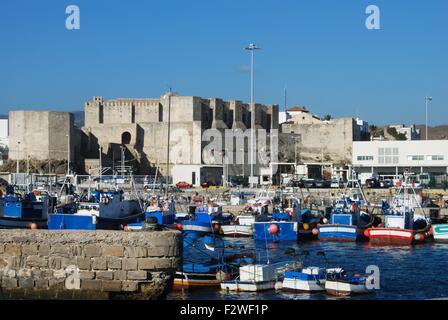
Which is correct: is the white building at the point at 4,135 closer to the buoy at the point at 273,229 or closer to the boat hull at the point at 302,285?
the buoy at the point at 273,229

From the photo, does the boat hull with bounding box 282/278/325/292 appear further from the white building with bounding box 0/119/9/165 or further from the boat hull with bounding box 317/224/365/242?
the white building with bounding box 0/119/9/165

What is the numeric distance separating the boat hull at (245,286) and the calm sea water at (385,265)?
16 cm

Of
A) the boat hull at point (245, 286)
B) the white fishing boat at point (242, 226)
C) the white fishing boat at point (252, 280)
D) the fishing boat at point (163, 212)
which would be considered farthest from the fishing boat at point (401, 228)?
the boat hull at point (245, 286)

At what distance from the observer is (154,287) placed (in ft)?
32.7

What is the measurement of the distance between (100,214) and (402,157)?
28.1 m

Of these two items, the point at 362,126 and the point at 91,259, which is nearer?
the point at 91,259

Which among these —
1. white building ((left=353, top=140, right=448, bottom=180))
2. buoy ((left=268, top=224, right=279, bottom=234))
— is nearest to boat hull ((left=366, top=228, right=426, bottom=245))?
buoy ((left=268, top=224, right=279, bottom=234))

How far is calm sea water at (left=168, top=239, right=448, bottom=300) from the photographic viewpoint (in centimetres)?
1530

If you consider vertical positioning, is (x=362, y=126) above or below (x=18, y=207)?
above

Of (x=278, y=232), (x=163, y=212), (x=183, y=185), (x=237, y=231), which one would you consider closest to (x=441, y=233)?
(x=278, y=232)

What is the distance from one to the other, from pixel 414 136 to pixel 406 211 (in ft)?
159

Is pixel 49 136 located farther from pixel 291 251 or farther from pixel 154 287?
pixel 154 287
